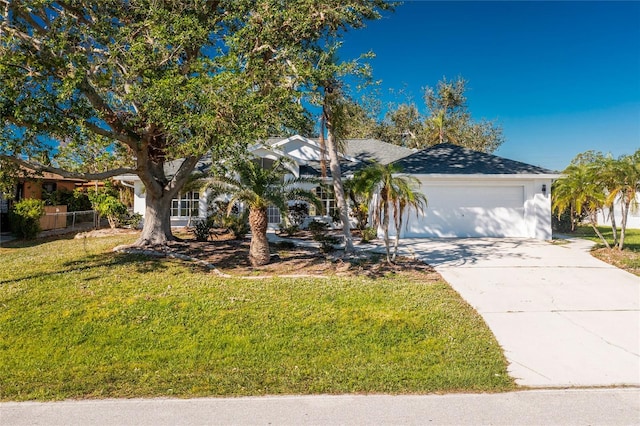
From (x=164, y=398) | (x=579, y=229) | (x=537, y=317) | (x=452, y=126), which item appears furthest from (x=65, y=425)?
(x=452, y=126)

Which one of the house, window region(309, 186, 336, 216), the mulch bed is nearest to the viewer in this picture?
the mulch bed

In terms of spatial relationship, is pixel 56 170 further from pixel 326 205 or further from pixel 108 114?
pixel 326 205

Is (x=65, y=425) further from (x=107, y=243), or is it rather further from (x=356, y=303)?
(x=107, y=243)

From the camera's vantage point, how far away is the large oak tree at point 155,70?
28.9 feet

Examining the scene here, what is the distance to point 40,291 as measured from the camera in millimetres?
8359

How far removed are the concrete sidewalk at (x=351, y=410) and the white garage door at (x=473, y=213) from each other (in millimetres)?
12109

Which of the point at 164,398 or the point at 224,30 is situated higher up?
the point at 224,30

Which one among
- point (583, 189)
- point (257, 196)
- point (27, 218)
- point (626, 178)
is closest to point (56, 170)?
point (257, 196)

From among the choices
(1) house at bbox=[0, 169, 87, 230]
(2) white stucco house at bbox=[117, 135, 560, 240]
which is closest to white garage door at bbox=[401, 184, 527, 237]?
(2) white stucco house at bbox=[117, 135, 560, 240]

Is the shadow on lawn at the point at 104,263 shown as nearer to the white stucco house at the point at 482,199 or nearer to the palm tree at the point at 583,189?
the white stucco house at the point at 482,199

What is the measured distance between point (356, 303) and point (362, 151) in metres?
16.6

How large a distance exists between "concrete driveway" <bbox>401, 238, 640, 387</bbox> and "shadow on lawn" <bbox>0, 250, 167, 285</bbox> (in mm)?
7285

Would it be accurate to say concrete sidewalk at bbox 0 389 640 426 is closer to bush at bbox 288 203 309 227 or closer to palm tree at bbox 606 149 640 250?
palm tree at bbox 606 149 640 250

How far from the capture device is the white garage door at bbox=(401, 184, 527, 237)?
16.7 m
